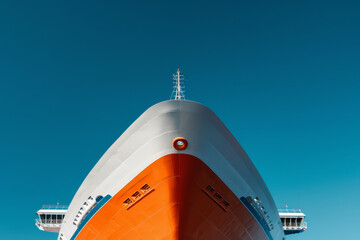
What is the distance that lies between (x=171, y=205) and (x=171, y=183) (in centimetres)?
84

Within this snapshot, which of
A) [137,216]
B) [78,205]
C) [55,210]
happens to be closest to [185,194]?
[137,216]

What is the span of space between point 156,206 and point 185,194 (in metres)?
1.21

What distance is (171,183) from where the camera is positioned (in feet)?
33.2

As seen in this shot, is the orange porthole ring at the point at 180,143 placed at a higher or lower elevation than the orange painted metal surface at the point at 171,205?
higher

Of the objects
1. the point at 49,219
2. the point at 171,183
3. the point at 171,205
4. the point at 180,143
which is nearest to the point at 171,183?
the point at 171,183

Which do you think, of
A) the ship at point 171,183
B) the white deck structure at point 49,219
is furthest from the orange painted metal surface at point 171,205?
the white deck structure at point 49,219

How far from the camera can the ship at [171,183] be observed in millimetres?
10148

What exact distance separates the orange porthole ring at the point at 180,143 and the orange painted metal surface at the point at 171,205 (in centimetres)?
30

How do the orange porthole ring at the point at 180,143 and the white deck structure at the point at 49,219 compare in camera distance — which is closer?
the orange porthole ring at the point at 180,143

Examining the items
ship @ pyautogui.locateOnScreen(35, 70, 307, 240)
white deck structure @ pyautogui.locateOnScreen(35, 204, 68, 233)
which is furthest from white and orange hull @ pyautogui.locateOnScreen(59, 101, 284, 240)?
white deck structure @ pyautogui.locateOnScreen(35, 204, 68, 233)

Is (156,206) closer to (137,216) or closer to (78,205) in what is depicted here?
(137,216)

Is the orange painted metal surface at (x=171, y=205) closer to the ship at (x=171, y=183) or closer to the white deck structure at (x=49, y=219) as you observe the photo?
the ship at (x=171, y=183)

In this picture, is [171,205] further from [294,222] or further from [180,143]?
[294,222]

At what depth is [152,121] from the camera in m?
10.6
